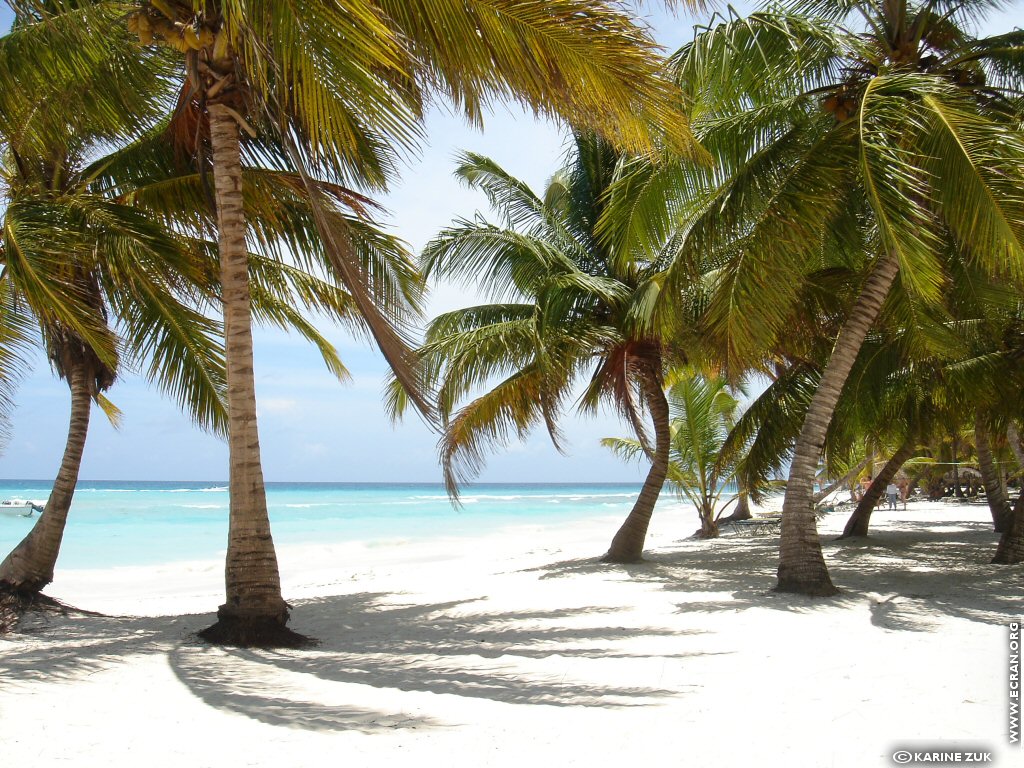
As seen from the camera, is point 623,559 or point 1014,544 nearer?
point 1014,544

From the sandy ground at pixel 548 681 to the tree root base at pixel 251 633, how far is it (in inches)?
7.4

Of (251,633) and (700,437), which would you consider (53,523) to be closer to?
(251,633)

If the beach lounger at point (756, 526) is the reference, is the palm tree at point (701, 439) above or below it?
above

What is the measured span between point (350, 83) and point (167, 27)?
1740 millimetres

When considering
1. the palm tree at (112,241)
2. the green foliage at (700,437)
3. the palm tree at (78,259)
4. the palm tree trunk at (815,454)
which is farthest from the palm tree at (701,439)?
the palm tree at (78,259)

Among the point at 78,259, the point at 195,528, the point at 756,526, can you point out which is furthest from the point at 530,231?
the point at 195,528

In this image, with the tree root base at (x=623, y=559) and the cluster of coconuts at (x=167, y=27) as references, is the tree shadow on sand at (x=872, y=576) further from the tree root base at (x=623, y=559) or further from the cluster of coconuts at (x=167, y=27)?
the cluster of coconuts at (x=167, y=27)

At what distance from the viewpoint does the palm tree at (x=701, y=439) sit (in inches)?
610

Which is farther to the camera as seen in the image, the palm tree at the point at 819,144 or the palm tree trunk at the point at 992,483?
the palm tree trunk at the point at 992,483

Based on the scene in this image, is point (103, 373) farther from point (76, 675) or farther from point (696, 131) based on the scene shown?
point (696, 131)

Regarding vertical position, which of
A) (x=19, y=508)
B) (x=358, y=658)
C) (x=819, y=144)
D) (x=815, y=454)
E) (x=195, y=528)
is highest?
(x=819, y=144)

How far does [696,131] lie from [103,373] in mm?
6389

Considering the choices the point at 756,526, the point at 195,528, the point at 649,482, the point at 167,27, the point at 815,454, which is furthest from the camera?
the point at 195,528

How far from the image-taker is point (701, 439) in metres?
16.1
